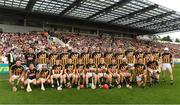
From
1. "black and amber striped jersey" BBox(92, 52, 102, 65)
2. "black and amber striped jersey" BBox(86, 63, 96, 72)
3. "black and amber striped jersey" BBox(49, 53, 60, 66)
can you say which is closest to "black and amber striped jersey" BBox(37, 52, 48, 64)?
"black and amber striped jersey" BBox(49, 53, 60, 66)

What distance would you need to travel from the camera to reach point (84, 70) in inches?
495

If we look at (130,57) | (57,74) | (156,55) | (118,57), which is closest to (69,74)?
(57,74)

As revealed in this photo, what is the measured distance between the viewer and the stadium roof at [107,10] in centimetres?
3225

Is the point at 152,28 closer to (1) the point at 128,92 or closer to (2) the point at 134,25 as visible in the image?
(2) the point at 134,25

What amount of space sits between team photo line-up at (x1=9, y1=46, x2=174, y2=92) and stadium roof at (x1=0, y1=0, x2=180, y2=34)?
18.8 m

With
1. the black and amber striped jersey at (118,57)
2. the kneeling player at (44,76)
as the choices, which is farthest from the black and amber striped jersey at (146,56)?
the kneeling player at (44,76)

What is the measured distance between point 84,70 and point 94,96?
7.58 feet

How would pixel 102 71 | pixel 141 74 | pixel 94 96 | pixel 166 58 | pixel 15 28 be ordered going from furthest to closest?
pixel 15 28 → pixel 166 58 → pixel 141 74 → pixel 102 71 → pixel 94 96

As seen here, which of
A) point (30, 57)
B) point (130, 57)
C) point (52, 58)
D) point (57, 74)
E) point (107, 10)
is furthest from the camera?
point (107, 10)

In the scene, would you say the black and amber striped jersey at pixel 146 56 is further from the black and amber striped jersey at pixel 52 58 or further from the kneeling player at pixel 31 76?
the kneeling player at pixel 31 76

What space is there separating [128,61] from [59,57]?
3551 millimetres

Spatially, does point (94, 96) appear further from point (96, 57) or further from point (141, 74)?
point (141, 74)

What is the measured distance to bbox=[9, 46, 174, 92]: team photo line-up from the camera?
39.4ft

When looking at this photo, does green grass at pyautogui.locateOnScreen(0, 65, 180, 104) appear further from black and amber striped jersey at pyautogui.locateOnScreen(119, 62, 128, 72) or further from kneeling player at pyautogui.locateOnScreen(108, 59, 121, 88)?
black and amber striped jersey at pyautogui.locateOnScreen(119, 62, 128, 72)
